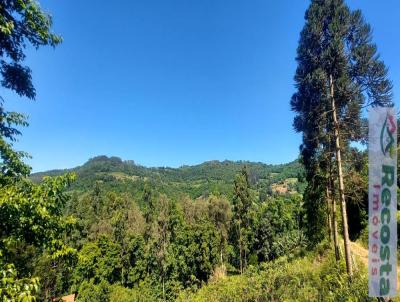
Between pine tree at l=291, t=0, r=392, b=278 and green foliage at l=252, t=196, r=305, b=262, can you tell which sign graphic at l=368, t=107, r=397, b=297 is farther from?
green foliage at l=252, t=196, r=305, b=262

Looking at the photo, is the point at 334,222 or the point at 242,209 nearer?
the point at 334,222

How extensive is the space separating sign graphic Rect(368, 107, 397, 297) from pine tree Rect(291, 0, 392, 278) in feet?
30.4

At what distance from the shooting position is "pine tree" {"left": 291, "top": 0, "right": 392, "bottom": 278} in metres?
11.3

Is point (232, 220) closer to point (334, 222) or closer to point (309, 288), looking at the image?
point (334, 222)

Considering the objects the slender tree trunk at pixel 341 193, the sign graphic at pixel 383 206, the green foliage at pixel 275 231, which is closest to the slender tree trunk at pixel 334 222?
the slender tree trunk at pixel 341 193

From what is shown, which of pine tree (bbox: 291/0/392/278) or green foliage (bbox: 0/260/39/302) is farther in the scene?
pine tree (bbox: 291/0/392/278)

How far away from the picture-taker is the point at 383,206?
2.37 meters

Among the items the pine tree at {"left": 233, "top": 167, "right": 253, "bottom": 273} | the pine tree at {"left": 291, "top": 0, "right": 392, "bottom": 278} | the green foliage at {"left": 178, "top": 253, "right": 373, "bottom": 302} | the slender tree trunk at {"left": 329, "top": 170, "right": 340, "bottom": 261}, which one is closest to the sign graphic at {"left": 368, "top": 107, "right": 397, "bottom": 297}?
the green foliage at {"left": 178, "top": 253, "right": 373, "bottom": 302}

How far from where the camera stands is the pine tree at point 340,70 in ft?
37.1

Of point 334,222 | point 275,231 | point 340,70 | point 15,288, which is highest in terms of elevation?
point 340,70

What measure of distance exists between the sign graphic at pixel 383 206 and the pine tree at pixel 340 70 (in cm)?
926

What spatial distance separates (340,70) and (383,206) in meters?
10.6

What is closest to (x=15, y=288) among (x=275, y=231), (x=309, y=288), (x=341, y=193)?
(x=341, y=193)

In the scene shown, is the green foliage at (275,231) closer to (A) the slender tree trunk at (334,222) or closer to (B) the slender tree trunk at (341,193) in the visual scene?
(A) the slender tree trunk at (334,222)
